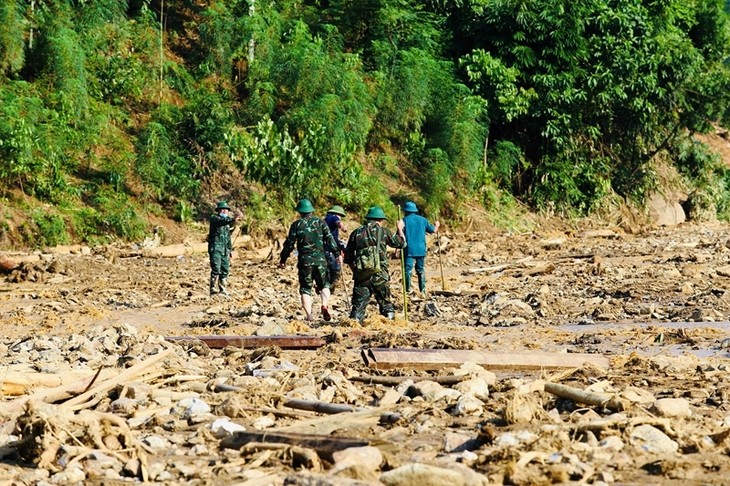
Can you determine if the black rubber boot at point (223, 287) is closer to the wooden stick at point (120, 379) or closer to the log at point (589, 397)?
the wooden stick at point (120, 379)

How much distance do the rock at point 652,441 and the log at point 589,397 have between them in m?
0.55

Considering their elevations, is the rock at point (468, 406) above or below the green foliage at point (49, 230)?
below

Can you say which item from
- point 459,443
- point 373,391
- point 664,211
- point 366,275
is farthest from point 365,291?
point 664,211

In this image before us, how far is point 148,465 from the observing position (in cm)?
649

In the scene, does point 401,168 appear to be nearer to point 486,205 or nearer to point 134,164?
point 486,205

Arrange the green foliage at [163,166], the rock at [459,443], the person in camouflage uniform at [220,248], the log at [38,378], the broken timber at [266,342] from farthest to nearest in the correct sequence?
the green foliage at [163,166] < the person in camouflage uniform at [220,248] < the broken timber at [266,342] < the log at [38,378] < the rock at [459,443]

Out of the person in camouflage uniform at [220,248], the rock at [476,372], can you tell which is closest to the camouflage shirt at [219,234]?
the person in camouflage uniform at [220,248]

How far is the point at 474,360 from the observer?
9594mm

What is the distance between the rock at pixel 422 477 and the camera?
5.66m

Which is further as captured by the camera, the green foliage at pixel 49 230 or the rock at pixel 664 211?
the rock at pixel 664 211

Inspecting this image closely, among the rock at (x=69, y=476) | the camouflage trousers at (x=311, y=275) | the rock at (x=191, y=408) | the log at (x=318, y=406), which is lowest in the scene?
the rock at (x=69, y=476)

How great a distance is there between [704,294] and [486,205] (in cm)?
1348

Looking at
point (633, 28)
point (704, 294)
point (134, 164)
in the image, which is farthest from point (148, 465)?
point (633, 28)

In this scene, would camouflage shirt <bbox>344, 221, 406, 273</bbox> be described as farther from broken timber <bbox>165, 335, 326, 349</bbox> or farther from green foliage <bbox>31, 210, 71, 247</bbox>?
green foliage <bbox>31, 210, 71, 247</bbox>
